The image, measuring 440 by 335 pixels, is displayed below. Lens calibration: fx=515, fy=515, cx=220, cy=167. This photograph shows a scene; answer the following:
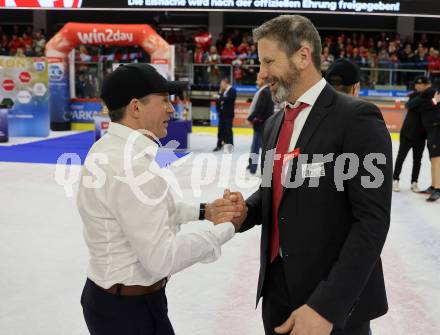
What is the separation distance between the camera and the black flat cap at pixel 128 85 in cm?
167

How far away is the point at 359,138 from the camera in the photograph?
1.42m

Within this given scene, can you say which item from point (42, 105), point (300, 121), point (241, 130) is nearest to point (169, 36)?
point (241, 130)

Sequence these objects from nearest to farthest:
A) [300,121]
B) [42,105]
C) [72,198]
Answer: [300,121] → [72,198] → [42,105]

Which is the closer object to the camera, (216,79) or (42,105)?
(42,105)

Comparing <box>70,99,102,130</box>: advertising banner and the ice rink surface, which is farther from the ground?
<box>70,99,102,130</box>: advertising banner

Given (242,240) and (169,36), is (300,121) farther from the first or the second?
(169,36)

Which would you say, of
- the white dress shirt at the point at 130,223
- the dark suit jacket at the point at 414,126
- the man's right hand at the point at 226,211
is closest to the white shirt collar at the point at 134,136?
the white dress shirt at the point at 130,223

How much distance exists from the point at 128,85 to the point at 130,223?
0.45m

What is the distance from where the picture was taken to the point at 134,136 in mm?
1698

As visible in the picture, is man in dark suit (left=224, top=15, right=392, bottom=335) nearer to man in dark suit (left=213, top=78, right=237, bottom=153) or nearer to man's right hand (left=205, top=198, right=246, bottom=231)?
man's right hand (left=205, top=198, right=246, bottom=231)

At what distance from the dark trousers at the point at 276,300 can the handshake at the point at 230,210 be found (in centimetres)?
25

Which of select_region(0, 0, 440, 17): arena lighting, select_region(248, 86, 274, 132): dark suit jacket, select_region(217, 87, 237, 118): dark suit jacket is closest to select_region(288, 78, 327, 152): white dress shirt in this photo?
select_region(248, 86, 274, 132): dark suit jacket

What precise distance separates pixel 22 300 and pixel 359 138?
9.49 ft

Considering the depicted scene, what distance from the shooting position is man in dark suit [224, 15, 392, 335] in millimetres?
1386
